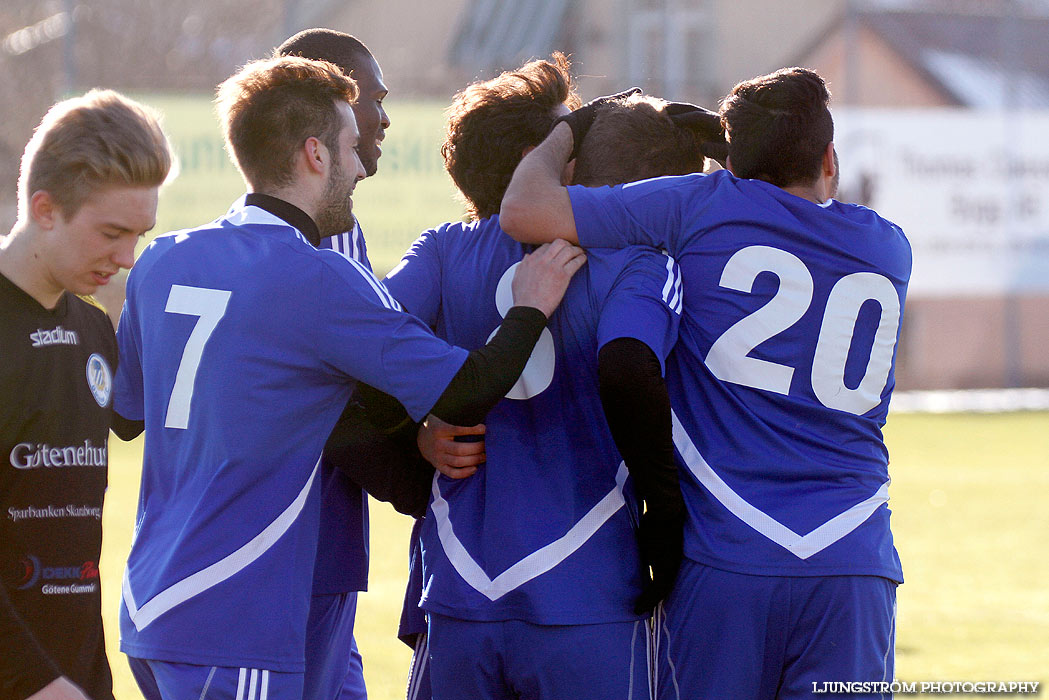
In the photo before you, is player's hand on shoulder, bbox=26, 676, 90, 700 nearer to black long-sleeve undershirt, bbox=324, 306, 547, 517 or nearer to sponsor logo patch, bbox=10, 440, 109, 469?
sponsor logo patch, bbox=10, 440, 109, 469

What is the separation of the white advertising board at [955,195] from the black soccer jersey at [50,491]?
889 inches

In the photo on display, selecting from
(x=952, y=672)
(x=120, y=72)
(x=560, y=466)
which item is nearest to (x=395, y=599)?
(x=952, y=672)

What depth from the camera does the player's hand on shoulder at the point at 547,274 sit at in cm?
265

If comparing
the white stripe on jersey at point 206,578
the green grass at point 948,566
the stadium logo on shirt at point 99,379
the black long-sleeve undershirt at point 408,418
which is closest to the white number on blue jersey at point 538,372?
the black long-sleeve undershirt at point 408,418

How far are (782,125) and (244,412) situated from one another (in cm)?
132

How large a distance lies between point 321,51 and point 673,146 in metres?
1.33

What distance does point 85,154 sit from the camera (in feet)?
8.09

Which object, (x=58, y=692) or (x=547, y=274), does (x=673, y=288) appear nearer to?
(x=547, y=274)

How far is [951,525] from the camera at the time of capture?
33.9ft

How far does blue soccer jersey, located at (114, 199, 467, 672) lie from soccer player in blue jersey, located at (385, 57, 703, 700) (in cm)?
27

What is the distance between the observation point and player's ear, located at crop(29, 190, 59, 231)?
8.13ft

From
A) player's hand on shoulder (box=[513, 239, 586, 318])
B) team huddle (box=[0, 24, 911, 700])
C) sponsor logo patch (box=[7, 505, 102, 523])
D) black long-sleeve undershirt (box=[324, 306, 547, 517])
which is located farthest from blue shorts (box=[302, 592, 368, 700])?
player's hand on shoulder (box=[513, 239, 586, 318])

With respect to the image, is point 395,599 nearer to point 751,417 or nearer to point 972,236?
point 751,417

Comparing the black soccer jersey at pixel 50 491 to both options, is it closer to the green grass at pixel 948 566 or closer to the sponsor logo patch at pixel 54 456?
the sponsor logo patch at pixel 54 456
